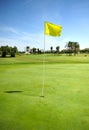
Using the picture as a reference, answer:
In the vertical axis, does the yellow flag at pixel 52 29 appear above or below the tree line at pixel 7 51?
above

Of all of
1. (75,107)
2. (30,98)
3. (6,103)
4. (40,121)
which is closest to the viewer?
(40,121)

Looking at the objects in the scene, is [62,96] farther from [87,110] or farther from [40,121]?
[40,121]

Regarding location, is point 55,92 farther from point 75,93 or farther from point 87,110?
point 87,110

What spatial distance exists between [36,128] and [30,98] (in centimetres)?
277

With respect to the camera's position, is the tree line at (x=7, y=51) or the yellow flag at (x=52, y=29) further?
the tree line at (x=7, y=51)

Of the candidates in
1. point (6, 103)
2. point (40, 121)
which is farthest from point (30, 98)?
point (40, 121)

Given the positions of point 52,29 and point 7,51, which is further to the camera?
point 7,51

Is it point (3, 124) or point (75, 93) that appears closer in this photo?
point (3, 124)

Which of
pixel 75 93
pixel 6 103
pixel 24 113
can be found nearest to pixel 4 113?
pixel 24 113

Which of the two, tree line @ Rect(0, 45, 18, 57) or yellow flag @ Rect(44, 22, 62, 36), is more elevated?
yellow flag @ Rect(44, 22, 62, 36)

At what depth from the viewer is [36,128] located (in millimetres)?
4453

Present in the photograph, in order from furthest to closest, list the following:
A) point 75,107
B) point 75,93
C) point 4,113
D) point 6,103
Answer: point 75,93 → point 6,103 → point 75,107 → point 4,113

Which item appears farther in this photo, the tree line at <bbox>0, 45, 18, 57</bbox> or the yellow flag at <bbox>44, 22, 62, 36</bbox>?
the tree line at <bbox>0, 45, 18, 57</bbox>

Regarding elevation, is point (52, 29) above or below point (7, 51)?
above
